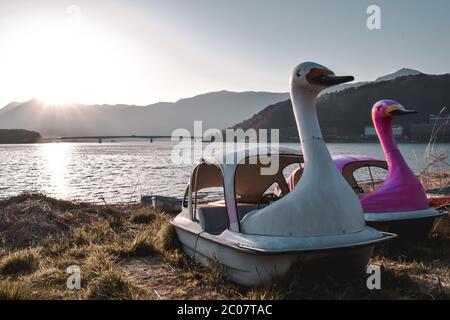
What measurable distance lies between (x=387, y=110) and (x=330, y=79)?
11.7 ft

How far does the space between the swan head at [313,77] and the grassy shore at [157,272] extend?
2.41m

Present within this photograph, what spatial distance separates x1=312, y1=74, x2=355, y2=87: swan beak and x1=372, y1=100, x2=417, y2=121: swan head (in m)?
3.35

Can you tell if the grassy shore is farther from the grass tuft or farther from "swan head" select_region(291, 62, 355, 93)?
"swan head" select_region(291, 62, 355, 93)

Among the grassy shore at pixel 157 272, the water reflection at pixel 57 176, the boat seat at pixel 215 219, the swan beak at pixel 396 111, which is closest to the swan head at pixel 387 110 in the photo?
the swan beak at pixel 396 111

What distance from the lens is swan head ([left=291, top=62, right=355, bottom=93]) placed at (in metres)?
4.95

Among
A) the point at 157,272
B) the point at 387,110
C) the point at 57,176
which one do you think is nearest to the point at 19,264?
the point at 157,272

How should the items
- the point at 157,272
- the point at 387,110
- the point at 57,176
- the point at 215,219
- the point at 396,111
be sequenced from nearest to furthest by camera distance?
the point at 157,272 → the point at 215,219 → the point at 396,111 → the point at 387,110 → the point at 57,176

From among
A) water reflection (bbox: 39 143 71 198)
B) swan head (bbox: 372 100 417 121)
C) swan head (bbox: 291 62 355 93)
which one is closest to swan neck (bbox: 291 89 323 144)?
swan head (bbox: 291 62 355 93)

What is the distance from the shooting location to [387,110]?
26.0ft

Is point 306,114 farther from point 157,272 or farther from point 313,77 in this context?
point 157,272

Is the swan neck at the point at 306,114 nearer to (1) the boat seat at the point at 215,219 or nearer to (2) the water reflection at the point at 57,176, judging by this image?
(1) the boat seat at the point at 215,219

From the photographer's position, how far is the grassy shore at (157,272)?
187 inches
